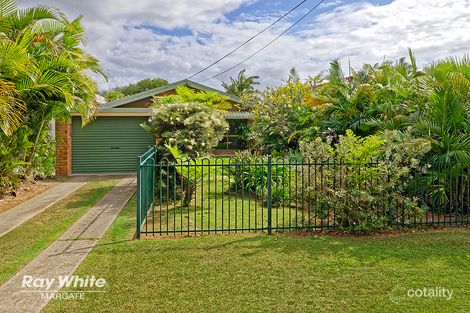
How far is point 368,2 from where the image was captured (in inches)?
384

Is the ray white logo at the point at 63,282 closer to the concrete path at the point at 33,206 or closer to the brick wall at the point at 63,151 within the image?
the concrete path at the point at 33,206

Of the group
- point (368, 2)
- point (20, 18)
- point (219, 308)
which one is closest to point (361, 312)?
point (219, 308)

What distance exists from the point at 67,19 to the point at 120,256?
7.65 m

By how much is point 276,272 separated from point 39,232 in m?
4.31

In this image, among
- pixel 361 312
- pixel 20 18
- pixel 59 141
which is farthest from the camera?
pixel 59 141

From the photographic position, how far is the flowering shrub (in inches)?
351

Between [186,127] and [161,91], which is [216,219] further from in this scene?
[161,91]

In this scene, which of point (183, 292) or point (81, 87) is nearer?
point (183, 292)

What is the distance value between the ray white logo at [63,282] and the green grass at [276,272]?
0.13 metres

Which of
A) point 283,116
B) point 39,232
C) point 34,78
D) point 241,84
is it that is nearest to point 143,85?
point 241,84

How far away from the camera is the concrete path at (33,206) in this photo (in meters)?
6.95

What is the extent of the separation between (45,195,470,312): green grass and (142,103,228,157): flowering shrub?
3.30 m

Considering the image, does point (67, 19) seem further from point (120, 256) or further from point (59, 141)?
point (120, 256)

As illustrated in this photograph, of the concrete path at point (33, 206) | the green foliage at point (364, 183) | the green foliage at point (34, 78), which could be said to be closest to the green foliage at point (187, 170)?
the green foliage at point (364, 183)
